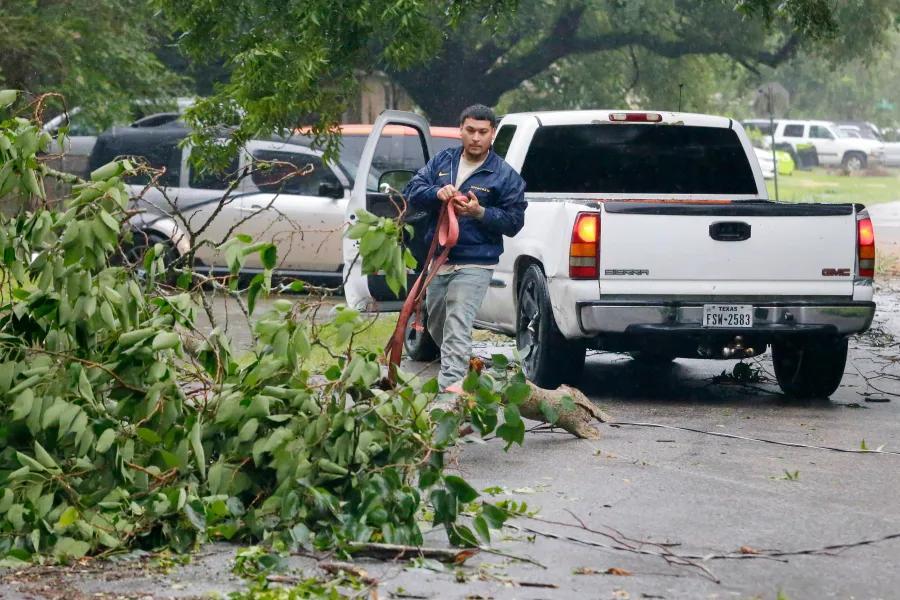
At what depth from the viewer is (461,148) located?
8766 mm

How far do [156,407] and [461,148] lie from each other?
3240 mm

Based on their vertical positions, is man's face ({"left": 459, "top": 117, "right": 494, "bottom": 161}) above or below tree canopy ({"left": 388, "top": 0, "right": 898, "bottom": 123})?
below

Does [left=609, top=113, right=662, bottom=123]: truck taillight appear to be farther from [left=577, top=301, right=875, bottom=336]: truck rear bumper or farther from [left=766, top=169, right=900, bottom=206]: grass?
[left=766, top=169, right=900, bottom=206]: grass

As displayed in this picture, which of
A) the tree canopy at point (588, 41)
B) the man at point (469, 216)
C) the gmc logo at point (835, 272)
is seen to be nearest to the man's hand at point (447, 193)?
the man at point (469, 216)

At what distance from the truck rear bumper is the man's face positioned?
1.25 metres

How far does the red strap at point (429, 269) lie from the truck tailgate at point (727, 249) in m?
1.24

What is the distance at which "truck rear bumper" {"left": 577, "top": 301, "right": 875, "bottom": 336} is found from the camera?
9.27 m

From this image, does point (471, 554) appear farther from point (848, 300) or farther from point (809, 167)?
point (809, 167)

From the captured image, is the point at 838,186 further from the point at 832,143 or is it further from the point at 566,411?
the point at 566,411

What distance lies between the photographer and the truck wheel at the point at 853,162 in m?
58.4

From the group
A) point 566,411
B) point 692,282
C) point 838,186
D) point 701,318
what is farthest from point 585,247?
point 838,186

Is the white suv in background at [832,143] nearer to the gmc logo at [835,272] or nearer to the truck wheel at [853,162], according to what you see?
the truck wheel at [853,162]

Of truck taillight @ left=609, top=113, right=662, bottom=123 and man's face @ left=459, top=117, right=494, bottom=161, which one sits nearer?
man's face @ left=459, top=117, right=494, bottom=161

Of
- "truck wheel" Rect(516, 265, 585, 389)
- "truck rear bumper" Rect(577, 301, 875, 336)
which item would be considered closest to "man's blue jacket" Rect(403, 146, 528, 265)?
"truck rear bumper" Rect(577, 301, 875, 336)
